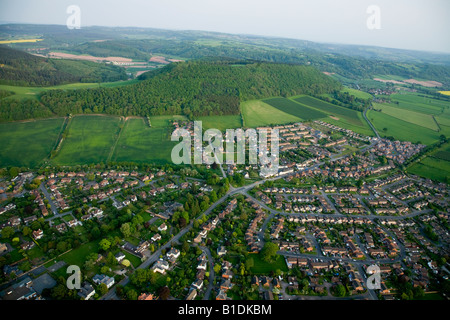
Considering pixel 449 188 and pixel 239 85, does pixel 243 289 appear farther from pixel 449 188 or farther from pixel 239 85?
pixel 239 85

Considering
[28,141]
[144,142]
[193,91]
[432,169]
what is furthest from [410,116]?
[28,141]

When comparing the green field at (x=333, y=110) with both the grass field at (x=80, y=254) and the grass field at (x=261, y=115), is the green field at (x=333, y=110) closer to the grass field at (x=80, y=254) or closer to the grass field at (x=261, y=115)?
the grass field at (x=261, y=115)

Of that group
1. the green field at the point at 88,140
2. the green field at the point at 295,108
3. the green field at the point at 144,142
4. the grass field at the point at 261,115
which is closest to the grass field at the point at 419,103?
the green field at the point at 295,108

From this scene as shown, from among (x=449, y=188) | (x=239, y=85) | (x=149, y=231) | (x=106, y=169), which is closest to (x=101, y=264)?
(x=149, y=231)

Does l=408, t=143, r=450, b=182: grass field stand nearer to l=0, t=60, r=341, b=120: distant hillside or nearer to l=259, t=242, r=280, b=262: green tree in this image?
l=259, t=242, r=280, b=262: green tree

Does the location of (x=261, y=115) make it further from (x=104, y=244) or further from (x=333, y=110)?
(x=104, y=244)
